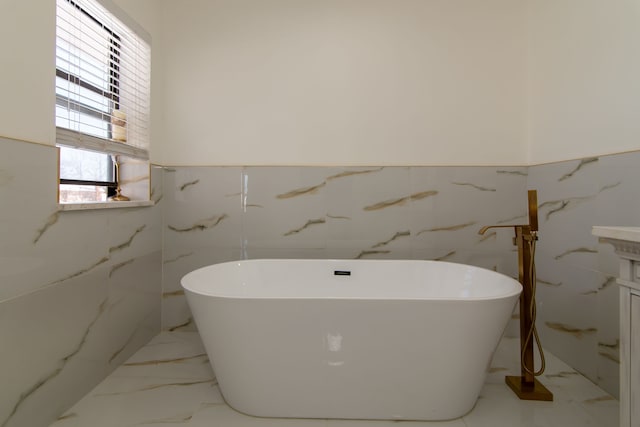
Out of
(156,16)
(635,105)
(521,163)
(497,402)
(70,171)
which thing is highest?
(156,16)

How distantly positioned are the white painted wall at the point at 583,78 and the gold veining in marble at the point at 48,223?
8.86 feet

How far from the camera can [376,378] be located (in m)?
1.47

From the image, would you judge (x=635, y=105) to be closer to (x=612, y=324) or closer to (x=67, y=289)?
(x=612, y=324)

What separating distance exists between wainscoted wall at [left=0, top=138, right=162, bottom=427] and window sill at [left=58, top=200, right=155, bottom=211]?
0.10 ft

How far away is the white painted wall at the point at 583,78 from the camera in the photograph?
1.66 meters

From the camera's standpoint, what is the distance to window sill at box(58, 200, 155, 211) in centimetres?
155

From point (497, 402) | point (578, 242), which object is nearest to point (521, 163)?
point (578, 242)

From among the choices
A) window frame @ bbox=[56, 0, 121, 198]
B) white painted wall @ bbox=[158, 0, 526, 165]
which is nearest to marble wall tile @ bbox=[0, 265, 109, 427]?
window frame @ bbox=[56, 0, 121, 198]

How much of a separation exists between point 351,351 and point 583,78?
1.98 m

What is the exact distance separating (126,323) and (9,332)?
31.3 inches

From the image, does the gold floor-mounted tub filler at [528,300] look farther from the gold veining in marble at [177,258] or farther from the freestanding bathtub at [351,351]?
the gold veining in marble at [177,258]

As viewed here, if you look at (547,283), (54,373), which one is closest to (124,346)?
(54,373)

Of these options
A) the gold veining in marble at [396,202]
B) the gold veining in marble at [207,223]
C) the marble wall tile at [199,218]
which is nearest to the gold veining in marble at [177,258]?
the marble wall tile at [199,218]

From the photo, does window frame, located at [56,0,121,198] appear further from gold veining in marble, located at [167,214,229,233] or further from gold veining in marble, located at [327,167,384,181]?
gold veining in marble, located at [327,167,384,181]
